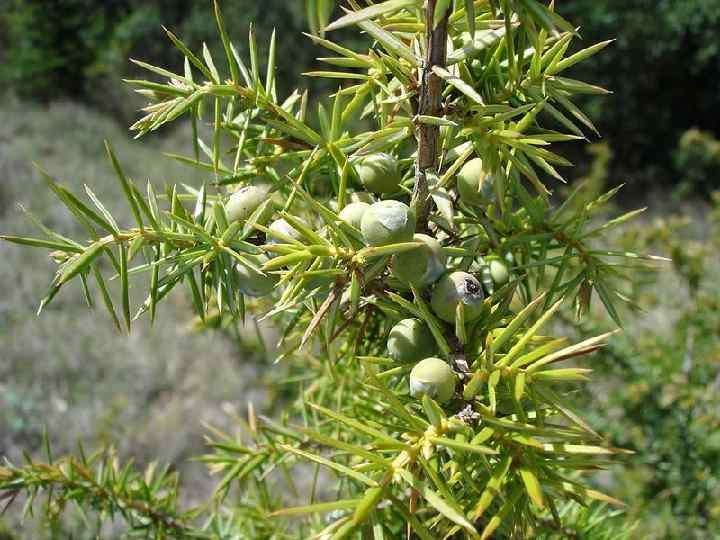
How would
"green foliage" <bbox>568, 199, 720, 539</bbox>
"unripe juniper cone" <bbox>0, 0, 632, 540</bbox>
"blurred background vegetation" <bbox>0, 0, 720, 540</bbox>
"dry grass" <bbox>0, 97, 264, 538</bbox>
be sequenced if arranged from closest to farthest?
"unripe juniper cone" <bbox>0, 0, 632, 540</bbox>
"green foliage" <bbox>568, 199, 720, 539</bbox>
"blurred background vegetation" <bbox>0, 0, 720, 540</bbox>
"dry grass" <bbox>0, 97, 264, 538</bbox>

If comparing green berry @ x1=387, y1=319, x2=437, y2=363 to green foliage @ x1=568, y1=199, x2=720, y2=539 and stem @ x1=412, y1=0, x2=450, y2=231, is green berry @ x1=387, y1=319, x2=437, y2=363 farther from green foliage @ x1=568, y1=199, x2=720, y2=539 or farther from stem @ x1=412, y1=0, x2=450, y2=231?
green foliage @ x1=568, y1=199, x2=720, y2=539

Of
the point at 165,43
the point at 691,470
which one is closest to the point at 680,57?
the point at 165,43

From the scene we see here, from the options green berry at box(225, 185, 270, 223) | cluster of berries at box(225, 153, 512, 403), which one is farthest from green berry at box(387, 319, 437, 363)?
green berry at box(225, 185, 270, 223)

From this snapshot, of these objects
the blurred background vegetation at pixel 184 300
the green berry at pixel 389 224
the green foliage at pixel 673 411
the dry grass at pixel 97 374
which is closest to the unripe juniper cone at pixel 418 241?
the green berry at pixel 389 224

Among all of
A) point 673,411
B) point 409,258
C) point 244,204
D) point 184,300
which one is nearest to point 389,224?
point 409,258

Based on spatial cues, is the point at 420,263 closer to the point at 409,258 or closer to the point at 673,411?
the point at 409,258

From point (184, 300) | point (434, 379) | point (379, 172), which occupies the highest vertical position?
point (379, 172)
